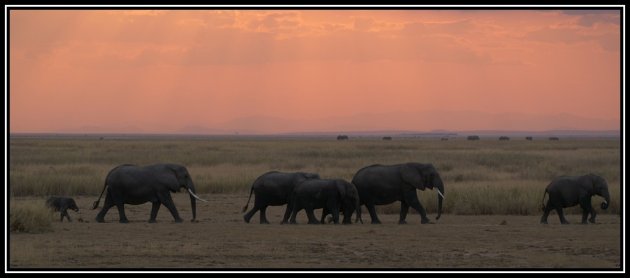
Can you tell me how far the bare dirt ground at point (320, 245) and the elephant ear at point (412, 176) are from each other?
0.86 m

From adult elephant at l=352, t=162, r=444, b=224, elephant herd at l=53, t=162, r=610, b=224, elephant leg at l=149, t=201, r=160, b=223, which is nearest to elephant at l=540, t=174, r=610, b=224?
elephant herd at l=53, t=162, r=610, b=224

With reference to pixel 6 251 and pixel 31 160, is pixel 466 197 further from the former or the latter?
pixel 31 160

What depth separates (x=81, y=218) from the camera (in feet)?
78.1

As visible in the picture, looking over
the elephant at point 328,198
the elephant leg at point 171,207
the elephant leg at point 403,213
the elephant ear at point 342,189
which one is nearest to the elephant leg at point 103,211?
the elephant leg at point 171,207

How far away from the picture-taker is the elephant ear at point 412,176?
2386 cm

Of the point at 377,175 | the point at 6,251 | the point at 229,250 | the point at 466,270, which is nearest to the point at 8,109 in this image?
the point at 6,251

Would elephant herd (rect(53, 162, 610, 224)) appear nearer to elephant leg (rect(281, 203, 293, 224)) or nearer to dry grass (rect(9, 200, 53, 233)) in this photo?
elephant leg (rect(281, 203, 293, 224))

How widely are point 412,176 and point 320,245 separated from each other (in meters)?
5.94

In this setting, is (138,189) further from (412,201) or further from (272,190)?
(412,201)

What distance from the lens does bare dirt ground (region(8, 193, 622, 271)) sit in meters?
15.9

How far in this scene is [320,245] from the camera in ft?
60.4

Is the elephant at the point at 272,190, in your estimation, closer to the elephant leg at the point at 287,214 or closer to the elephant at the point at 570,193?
the elephant leg at the point at 287,214

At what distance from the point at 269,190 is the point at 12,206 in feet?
18.2

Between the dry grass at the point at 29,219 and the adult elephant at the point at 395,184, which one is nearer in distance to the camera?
the dry grass at the point at 29,219
